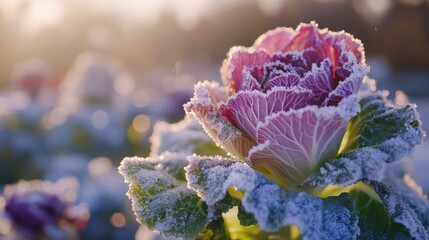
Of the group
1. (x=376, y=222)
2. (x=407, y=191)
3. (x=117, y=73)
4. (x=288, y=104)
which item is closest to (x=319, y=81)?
(x=288, y=104)

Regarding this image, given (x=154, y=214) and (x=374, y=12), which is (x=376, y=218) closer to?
(x=154, y=214)

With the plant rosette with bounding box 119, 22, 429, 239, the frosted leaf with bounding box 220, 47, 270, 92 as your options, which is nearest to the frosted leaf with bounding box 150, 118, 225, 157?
the plant rosette with bounding box 119, 22, 429, 239

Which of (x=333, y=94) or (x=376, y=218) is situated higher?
(x=333, y=94)

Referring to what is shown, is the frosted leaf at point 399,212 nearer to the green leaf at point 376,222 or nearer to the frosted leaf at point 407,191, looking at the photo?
the green leaf at point 376,222

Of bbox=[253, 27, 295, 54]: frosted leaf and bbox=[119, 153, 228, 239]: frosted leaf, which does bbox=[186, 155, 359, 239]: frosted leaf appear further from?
bbox=[253, 27, 295, 54]: frosted leaf

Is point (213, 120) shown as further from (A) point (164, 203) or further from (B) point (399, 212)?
(B) point (399, 212)

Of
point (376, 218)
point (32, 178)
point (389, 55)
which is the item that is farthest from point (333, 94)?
point (389, 55)
